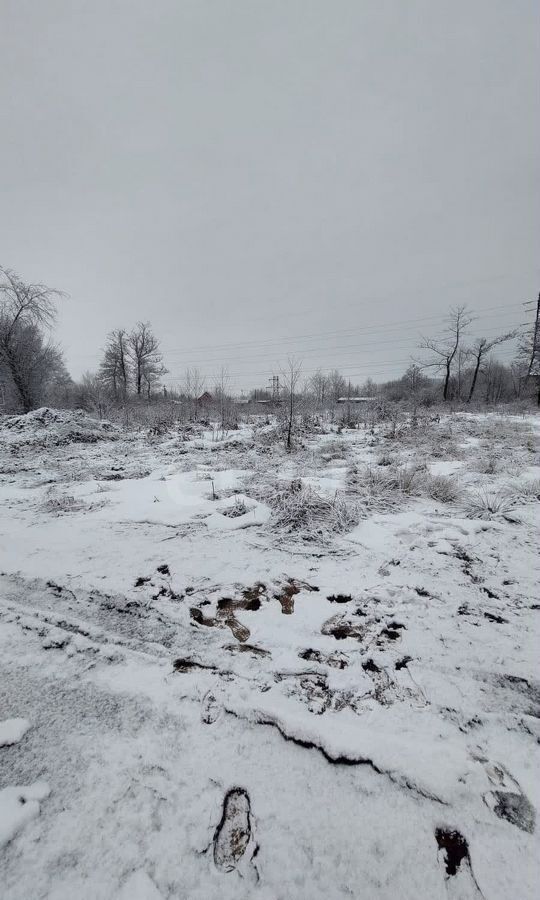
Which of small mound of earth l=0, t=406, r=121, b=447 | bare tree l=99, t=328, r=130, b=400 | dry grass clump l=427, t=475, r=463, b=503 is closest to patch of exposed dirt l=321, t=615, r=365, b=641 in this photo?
dry grass clump l=427, t=475, r=463, b=503

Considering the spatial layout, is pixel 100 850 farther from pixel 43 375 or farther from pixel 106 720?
pixel 43 375

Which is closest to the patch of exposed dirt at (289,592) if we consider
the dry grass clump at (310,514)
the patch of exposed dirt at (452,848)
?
the dry grass clump at (310,514)

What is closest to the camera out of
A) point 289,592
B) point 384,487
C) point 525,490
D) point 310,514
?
point 289,592

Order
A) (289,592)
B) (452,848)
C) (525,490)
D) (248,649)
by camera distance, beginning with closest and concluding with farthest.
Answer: (452,848), (248,649), (289,592), (525,490)

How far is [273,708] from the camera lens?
1.66m

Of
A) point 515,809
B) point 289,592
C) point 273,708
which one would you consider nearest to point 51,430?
point 289,592

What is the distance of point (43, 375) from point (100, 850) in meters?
22.5

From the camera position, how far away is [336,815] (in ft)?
4.02

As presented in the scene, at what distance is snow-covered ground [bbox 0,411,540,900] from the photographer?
3.63 feet

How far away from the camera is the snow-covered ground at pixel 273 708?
111 cm

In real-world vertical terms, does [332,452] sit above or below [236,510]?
above

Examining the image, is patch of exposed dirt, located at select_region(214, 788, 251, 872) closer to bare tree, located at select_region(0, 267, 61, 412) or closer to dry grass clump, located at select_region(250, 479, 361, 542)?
dry grass clump, located at select_region(250, 479, 361, 542)

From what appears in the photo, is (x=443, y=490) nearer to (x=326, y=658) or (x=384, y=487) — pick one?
(x=384, y=487)

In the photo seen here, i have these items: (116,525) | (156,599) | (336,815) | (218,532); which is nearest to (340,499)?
(218,532)
